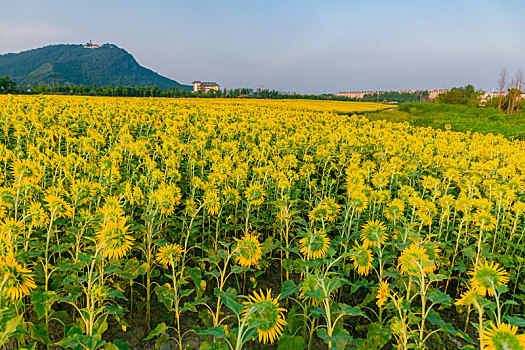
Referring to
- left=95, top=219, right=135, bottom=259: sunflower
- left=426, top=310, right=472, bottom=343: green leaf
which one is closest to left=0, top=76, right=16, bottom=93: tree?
left=95, top=219, right=135, bottom=259: sunflower

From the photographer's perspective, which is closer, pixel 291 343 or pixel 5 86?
pixel 291 343

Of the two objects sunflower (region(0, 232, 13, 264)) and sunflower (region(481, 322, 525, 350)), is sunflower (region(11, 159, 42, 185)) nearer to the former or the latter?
sunflower (region(0, 232, 13, 264))

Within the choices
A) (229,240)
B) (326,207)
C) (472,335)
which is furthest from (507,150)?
(229,240)

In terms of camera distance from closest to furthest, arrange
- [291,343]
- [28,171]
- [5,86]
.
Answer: [291,343] → [28,171] → [5,86]

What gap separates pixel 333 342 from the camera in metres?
1.70

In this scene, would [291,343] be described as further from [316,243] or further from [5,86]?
[5,86]

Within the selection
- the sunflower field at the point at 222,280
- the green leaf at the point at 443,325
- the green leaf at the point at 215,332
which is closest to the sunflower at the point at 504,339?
the sunflower field at the point at 222,280

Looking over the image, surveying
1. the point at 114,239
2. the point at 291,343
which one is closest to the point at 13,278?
the point at 114,239

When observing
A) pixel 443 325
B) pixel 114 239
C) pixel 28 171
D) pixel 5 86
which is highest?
pixel 5 86

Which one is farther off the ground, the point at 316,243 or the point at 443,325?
the point at 316,243

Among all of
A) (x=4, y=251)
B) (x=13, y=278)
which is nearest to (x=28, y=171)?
(x=4, y=251)

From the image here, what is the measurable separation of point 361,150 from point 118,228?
6323mm

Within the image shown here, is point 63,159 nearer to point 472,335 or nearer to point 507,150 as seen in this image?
point 472,335

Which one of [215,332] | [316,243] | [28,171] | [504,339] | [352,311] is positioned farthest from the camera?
[28,171]
